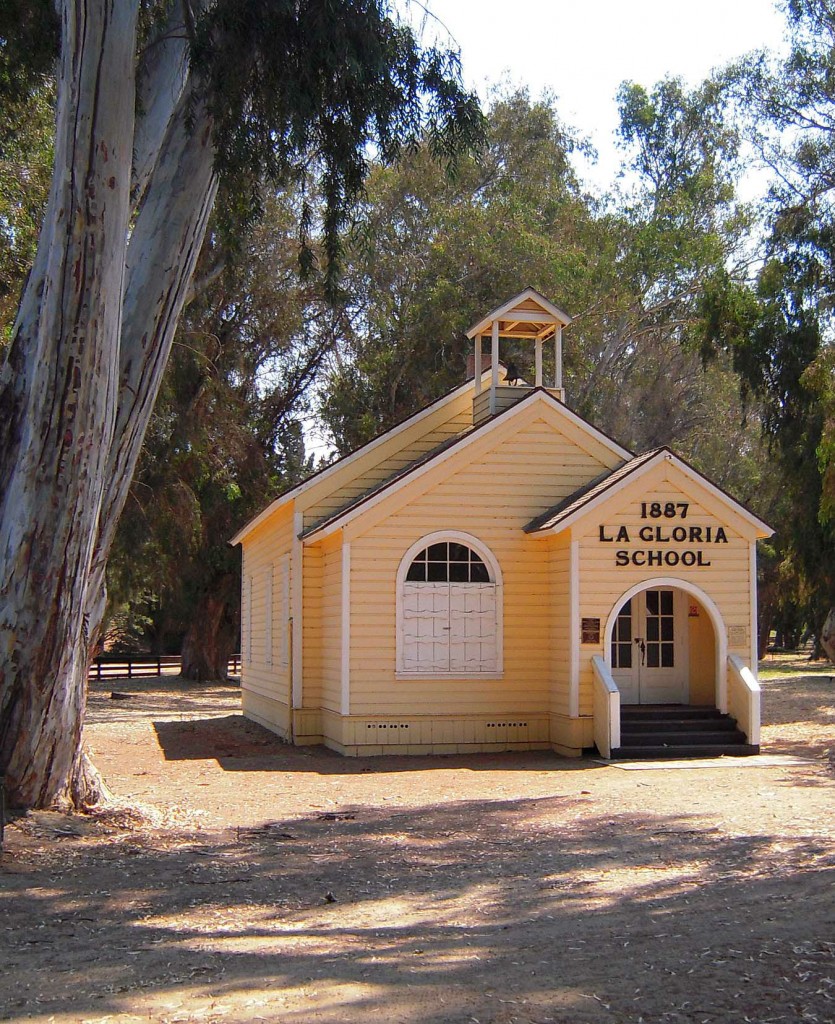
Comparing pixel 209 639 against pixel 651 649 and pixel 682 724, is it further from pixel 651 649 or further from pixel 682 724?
pixel 682 724

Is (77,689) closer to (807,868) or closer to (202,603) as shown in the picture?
(807,868)

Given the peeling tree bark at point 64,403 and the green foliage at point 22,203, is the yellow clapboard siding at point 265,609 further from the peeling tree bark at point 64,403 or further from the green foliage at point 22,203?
the peeling tree bark at point 64,403

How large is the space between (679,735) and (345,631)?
5130mm

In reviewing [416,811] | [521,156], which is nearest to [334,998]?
[416,811]

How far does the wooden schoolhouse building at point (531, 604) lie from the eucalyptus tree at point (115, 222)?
6114 mm

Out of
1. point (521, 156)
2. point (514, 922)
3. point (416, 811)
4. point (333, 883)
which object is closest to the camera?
point (514, 922)

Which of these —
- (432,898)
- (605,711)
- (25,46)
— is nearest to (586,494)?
(605,711)

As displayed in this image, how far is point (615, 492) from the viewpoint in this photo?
1659 cm

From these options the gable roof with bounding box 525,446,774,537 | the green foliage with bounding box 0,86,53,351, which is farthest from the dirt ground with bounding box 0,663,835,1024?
the green foliage with bounding box 0,86,53,351

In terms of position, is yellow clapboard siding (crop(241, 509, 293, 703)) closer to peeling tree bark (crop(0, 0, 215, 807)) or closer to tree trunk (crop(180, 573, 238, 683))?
peeling tree bark (crop(0, 0, 215, 807))

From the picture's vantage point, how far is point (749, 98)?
2802cm

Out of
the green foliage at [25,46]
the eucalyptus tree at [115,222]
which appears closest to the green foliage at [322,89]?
the eucalyptus tree at [115,222]

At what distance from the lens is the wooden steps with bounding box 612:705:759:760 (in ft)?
53.0

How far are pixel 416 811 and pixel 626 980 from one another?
21.2ft
